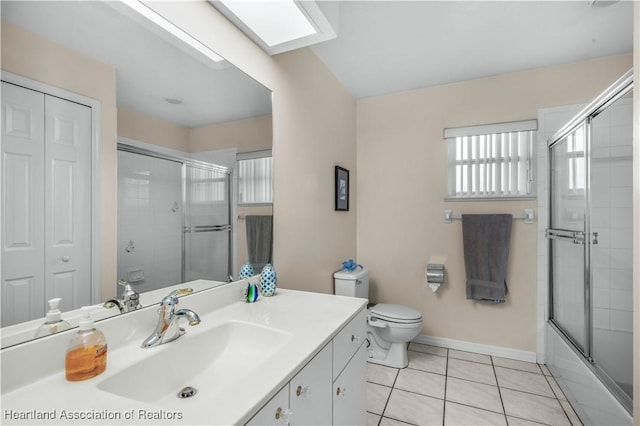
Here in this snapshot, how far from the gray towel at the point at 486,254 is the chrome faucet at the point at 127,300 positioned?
240cm

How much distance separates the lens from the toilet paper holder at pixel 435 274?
2.52 meters

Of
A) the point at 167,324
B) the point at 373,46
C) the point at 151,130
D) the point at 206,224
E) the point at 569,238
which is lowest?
the point at 167,324

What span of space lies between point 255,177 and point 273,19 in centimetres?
77

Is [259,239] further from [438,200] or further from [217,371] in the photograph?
[438,200]

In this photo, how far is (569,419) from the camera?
171 centimetres

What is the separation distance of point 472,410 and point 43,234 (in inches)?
88.5

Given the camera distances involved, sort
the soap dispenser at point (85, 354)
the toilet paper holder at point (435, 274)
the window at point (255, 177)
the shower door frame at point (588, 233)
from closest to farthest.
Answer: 1. the soap dispenser at point (85, 354)
2. the shower door frame at point (588, 233)
3. the window at point (255, 177)
4. the toilet paper holder at point (435, 274)

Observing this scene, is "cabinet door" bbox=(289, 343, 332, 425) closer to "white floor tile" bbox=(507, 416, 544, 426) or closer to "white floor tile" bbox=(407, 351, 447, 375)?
"white floor tile" bbox=(507, 416, 544, 426)

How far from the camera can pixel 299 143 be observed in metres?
1.97

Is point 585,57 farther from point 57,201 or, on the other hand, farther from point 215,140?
point 57,201

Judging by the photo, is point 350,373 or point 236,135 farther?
point 236,135

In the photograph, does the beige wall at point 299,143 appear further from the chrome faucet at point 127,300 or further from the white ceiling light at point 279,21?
the chrome faucet at point 127,300

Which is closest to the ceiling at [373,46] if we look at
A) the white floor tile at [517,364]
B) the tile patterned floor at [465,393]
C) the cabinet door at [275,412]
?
the cabinet door at [275,412]

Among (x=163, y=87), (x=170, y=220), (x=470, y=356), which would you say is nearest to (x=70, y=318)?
(x=170, y=220)
